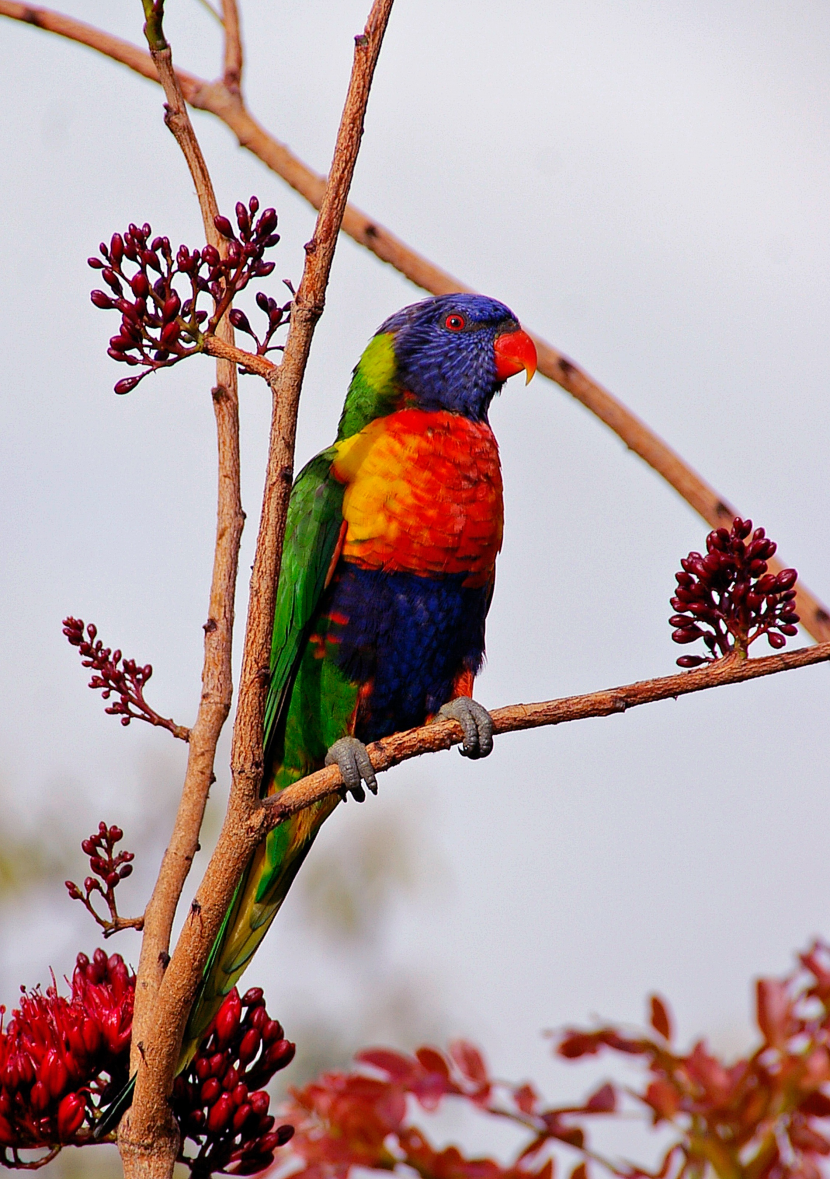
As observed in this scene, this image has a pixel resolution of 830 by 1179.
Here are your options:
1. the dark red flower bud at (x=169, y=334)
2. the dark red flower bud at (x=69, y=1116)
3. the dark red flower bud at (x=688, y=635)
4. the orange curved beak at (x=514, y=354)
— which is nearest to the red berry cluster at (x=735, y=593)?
the dark red flower bud at (x=688, y=635)

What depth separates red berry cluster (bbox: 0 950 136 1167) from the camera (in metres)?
1.39

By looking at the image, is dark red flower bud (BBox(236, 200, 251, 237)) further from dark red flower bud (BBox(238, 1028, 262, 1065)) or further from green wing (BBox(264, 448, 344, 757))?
dark red flower bud (BBox(238, 1028, 262, 1065))

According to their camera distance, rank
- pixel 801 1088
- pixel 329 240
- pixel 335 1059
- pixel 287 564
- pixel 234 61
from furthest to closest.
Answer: pixel 335 1059 → pixel 234 61 → pixel 287 564 → pixel 329 240 → pixel 801 1088

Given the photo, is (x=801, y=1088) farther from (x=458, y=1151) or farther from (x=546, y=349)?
(x=546, y=349)

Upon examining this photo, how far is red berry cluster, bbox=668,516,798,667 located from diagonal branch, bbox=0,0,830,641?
26.3 inches

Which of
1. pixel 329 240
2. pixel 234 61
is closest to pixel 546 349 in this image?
pixel 234 61

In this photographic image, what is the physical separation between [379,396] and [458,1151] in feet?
6.69

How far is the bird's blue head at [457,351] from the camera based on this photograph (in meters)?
2.54

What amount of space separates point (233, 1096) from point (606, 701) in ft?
2.44

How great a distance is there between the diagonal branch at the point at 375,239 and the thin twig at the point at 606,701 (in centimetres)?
70

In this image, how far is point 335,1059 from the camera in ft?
20.8

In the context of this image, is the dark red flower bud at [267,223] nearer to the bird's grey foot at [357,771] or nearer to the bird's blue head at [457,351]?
the bird's grey foot at [357,771]

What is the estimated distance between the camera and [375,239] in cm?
237

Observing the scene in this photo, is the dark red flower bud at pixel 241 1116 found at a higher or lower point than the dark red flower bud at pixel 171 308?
lower
